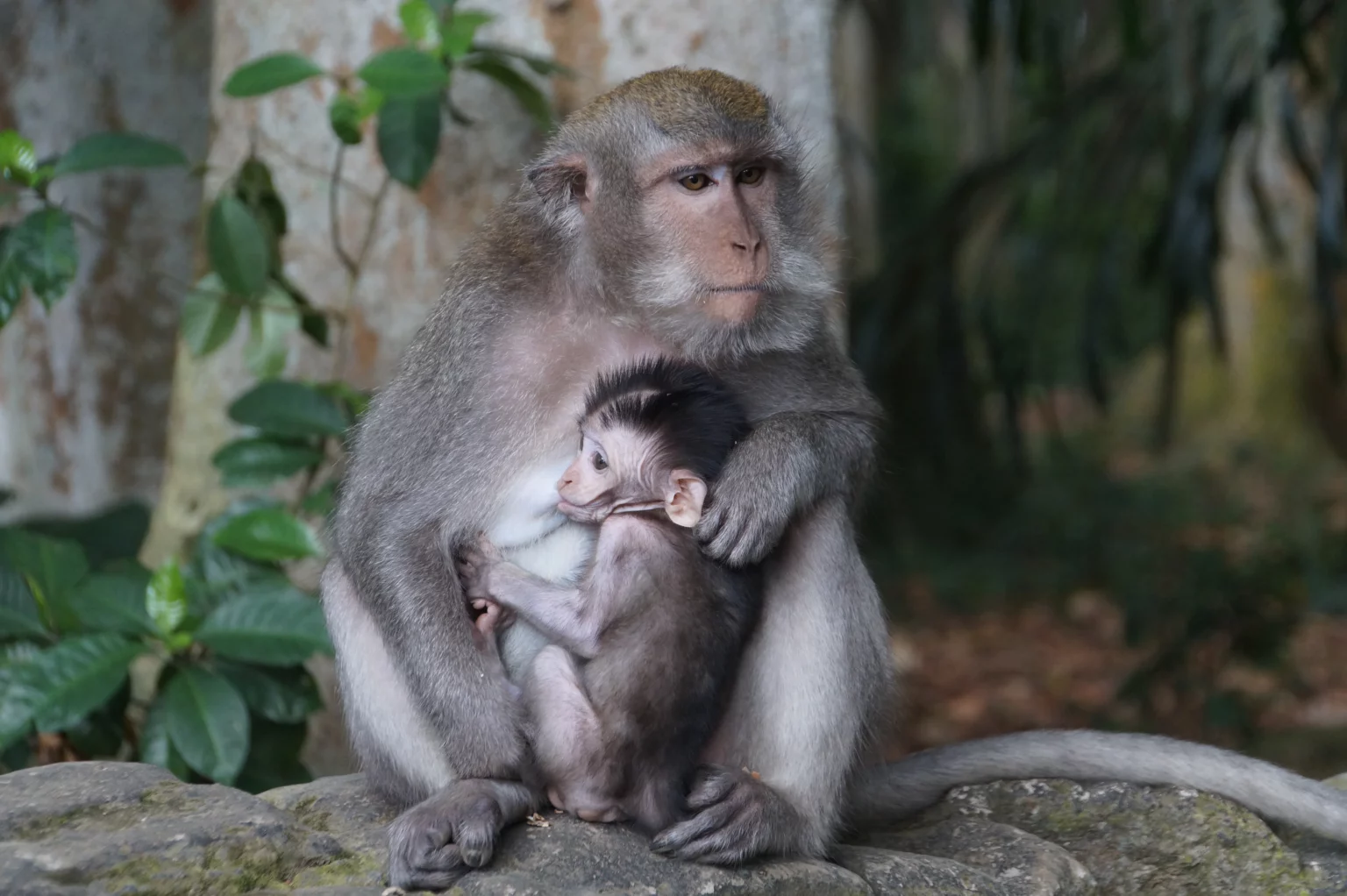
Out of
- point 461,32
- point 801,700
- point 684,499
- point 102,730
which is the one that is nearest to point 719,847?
point 801,700

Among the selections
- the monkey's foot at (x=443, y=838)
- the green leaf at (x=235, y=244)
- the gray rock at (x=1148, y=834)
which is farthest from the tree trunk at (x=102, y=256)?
the gray rock at (x=1148, y=834)

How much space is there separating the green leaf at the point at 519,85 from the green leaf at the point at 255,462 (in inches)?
45.6

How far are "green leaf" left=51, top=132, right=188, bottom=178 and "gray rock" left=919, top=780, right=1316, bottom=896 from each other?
2577mm

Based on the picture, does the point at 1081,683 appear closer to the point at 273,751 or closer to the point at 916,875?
the point at 273,751

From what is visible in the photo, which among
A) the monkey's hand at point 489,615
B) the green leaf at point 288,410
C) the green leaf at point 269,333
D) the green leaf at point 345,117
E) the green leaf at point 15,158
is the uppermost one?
the green leaf at point 345,117

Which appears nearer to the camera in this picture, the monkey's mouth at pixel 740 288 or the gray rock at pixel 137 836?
the gray rock at pixel 137 836

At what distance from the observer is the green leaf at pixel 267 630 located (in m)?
Result: 3.61

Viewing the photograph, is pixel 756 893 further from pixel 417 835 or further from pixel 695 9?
pixel 695 9

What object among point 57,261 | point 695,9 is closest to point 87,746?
point 57,261

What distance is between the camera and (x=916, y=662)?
982cm

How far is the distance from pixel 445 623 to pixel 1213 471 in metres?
9.99

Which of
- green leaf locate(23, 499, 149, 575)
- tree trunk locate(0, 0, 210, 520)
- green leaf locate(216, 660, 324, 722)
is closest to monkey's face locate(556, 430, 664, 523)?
green leaf locate(216, 660, 324, 722)

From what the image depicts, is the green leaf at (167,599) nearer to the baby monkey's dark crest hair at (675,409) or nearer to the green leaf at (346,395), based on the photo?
the green leaf at (346,395)

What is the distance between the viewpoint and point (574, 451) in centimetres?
306
